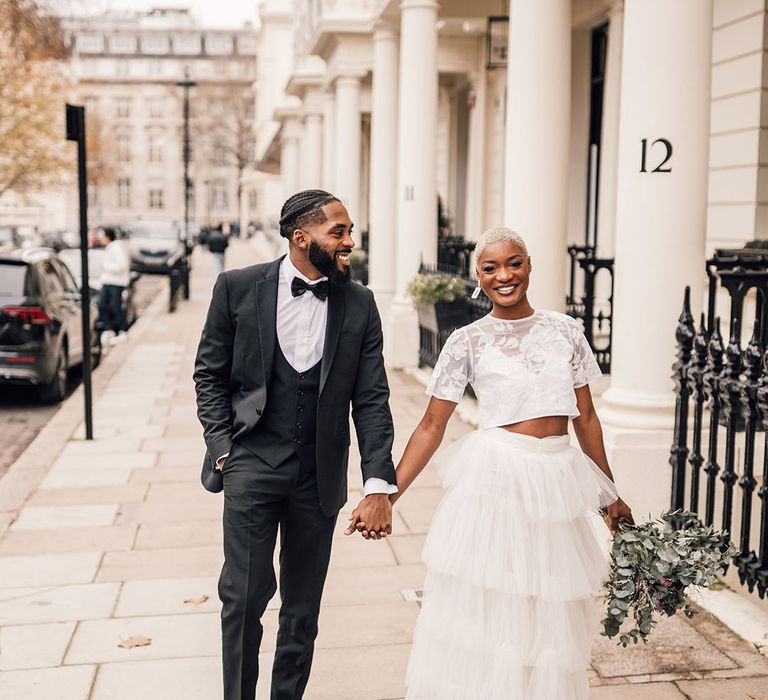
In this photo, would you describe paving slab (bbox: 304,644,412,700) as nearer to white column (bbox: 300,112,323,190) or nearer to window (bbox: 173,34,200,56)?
white column (bbox: 300,112,323,190)

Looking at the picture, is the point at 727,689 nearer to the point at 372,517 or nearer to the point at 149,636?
the point at 372,517

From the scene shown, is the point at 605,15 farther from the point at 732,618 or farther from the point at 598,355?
the point at 732,618

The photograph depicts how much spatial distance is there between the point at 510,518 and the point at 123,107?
401 ft

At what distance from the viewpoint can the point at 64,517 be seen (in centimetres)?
747

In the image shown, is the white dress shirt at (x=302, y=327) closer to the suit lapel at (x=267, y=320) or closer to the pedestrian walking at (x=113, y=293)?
the suit lapel at (x=267, y=320)

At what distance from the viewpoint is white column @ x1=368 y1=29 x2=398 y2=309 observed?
16.2 m

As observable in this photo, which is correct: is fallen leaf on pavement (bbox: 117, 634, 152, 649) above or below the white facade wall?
below

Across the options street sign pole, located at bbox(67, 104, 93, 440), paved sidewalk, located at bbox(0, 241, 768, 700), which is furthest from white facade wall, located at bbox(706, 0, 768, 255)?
street sign pole, located at bbox(67, 104, 93, 440)

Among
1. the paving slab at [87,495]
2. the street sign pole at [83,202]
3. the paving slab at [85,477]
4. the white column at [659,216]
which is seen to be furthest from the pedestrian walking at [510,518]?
the street sign pole at [83,202]

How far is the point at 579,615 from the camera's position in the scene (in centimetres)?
364

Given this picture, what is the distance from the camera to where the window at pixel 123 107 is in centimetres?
11950

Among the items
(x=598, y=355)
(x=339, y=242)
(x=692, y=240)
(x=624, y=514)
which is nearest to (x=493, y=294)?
(x=339, y=242)

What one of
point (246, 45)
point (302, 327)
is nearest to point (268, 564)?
point (302, 327)

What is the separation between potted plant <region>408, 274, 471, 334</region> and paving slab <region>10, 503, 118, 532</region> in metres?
5.46
